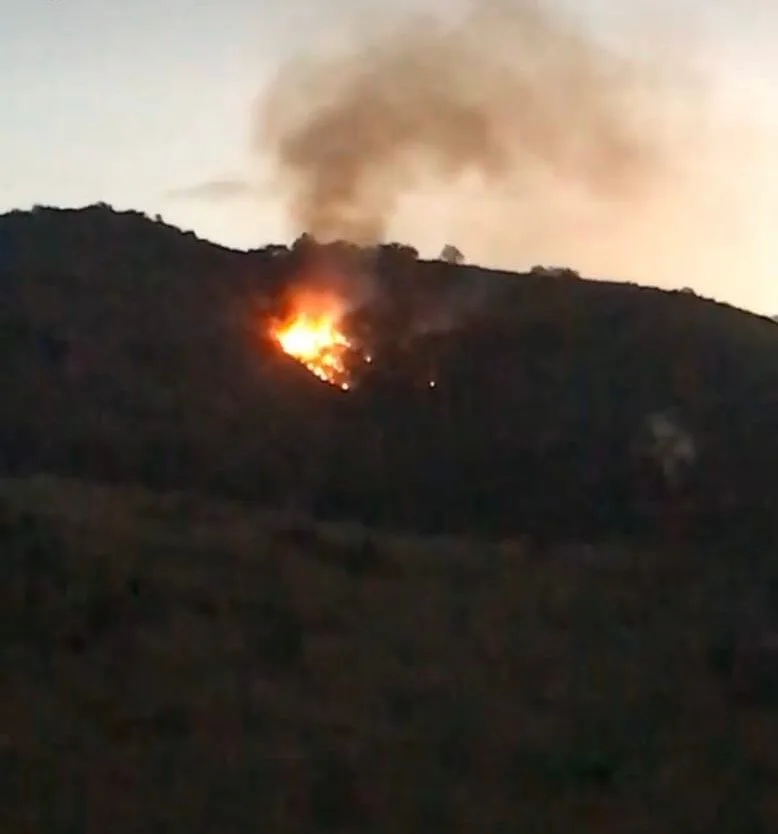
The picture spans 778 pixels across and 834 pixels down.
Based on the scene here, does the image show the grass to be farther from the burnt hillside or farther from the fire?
the fire

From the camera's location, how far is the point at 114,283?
44.1m

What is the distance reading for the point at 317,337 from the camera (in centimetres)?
4341

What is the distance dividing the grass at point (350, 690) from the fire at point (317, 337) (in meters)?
17.4

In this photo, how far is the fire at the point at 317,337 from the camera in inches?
1663

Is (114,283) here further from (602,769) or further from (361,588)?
(602,769)

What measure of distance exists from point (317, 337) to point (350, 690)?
2779cm

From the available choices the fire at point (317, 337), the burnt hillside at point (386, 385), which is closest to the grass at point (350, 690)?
the burnt hillside at point (386, 385)

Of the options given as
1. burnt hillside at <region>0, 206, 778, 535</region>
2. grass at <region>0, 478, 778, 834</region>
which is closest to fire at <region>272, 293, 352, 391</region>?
burnt hillside at <region>0, 206, 778, 535</region>

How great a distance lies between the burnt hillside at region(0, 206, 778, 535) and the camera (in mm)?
37094

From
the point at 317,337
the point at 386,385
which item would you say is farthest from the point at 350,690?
the point at 317,337

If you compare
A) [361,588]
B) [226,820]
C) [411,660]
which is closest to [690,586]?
[361,588]

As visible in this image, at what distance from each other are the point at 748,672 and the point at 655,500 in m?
18.2

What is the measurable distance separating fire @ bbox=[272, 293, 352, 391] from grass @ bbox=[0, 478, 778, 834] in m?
17.4

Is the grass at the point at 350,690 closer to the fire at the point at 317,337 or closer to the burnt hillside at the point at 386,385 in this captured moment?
the burnt hillside at the point at 386,385
